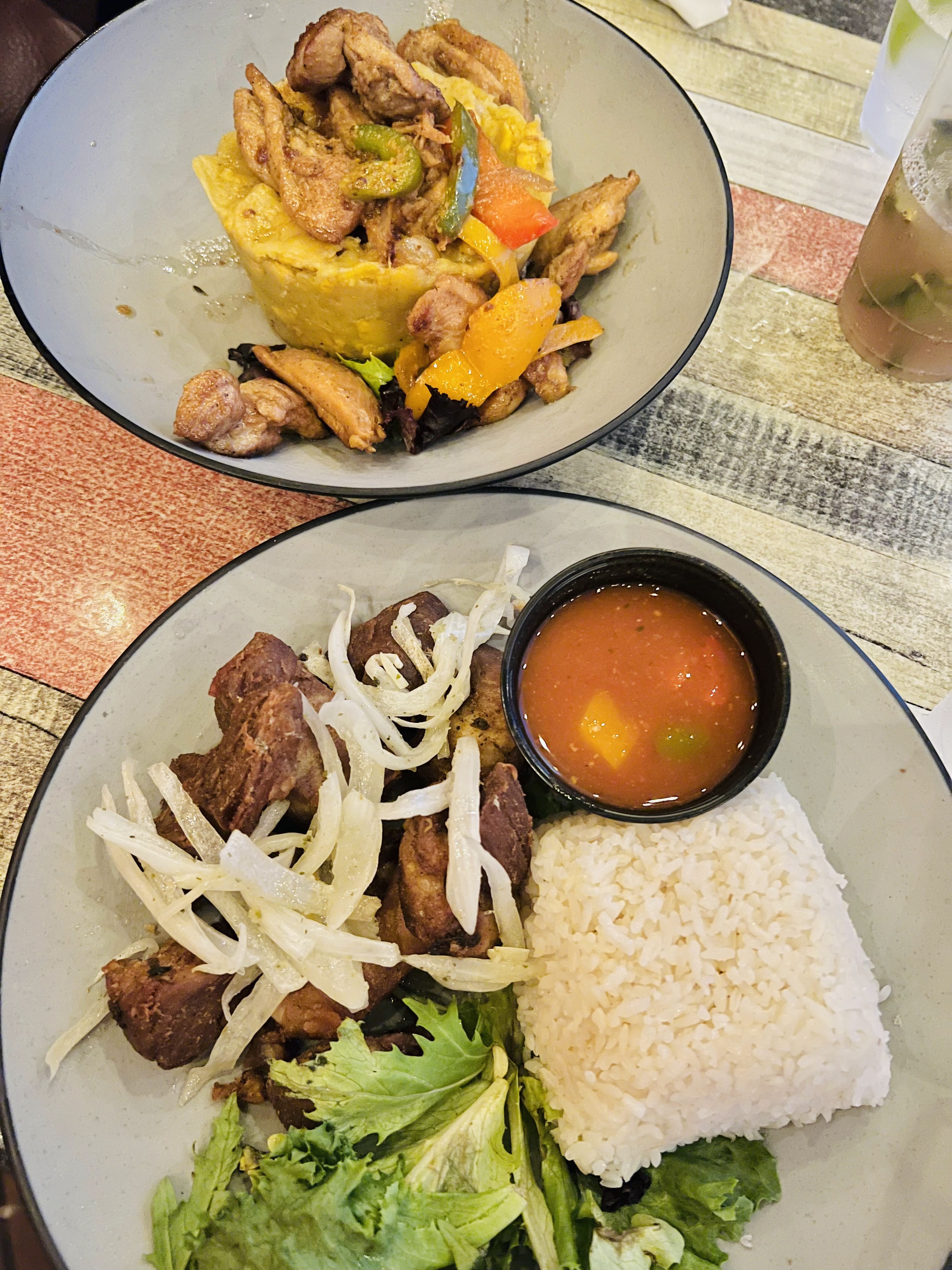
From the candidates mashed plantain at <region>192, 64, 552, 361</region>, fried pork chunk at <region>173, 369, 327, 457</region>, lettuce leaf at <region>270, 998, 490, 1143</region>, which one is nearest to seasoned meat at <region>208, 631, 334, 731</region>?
fried pork chunk at <region>173, 369, 327, 457</region>

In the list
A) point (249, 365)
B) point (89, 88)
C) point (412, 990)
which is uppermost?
point (89, 88)

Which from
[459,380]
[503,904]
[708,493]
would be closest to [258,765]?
[503,904]

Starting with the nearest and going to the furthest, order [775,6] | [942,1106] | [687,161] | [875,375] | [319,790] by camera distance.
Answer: [942,1106] < [319,790] < [687,161] < [875,375] < [775,6]

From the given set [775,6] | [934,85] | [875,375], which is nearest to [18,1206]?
[875,375]

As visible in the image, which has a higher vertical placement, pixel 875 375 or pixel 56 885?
pixel 875 375

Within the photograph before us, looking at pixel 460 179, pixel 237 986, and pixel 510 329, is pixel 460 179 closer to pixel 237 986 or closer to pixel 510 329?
pixel 510 329

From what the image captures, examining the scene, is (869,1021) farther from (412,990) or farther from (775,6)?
(775,6)
